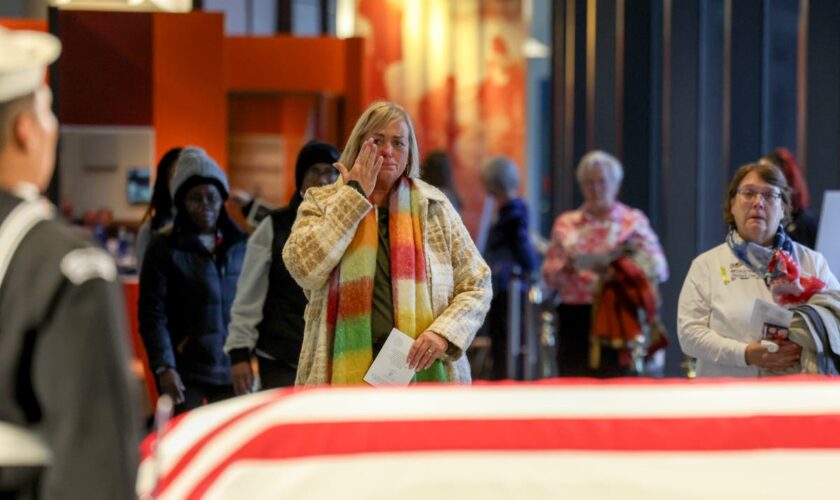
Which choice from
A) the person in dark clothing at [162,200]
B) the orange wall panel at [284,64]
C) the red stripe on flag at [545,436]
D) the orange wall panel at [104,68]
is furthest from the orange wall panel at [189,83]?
the red stripe on flag at [545,436]

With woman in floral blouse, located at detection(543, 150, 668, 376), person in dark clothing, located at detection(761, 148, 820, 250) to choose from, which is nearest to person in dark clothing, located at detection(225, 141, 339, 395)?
person in dark clothing, located at detection(761, 148, 820, 250)

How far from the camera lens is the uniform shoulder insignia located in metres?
2.09

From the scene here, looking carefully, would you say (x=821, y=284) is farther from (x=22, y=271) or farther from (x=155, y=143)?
(x=155, y=143)

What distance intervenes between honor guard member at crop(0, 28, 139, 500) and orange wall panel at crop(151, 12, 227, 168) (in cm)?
826

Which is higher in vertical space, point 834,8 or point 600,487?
point 834,8

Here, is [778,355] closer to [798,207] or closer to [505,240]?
[798,207]

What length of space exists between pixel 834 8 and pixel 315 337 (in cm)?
411

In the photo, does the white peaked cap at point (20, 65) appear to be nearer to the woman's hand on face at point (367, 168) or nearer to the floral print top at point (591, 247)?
the woman's hand on face at point (367, 168)

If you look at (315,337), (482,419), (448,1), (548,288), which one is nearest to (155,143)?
(548,288)

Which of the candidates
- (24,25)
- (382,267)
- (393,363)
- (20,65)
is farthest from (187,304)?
(24,25)

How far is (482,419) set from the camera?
111 inches

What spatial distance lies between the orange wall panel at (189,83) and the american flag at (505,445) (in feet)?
25.2

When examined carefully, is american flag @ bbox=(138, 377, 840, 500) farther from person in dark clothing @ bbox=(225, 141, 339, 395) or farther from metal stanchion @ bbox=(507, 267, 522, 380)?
metal stanchion @ bbox=(507, 267, 522, 380)

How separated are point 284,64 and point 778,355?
8.14 meters
